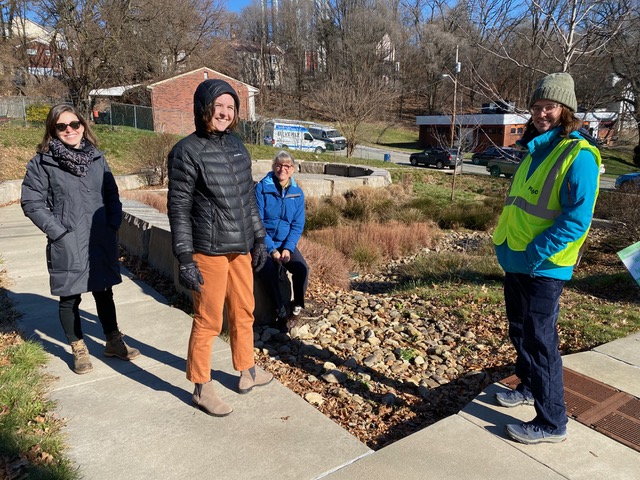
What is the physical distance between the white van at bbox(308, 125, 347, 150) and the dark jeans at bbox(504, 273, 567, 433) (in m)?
32.6

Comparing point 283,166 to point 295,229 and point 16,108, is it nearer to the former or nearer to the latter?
point 295,229

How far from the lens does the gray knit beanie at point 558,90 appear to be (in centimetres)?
265

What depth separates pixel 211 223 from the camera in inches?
119

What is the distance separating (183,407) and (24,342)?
5.61 feet

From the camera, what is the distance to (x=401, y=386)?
3.70 m

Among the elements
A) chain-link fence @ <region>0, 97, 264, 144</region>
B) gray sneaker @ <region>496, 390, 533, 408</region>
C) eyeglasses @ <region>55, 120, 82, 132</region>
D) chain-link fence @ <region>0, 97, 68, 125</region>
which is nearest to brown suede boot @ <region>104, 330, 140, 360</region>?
eyeglasses @ <region>55, 120, 82, 132</region>

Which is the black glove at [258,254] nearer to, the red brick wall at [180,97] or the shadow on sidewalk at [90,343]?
the shadow on sidewalk at [90,343]

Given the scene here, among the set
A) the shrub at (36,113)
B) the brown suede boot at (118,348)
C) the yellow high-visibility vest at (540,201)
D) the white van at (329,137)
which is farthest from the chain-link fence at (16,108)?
the yellow high-visibility vest at (540,201)

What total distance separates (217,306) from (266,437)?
79 centimetres

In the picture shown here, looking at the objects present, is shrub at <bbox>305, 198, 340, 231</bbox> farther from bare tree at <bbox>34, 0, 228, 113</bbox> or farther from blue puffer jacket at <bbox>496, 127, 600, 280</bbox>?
bare tree at <bbox>34, 0, 228, 113</bbox>

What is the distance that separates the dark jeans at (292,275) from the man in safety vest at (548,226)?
2.12 metres

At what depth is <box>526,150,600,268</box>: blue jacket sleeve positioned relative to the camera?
8.27ft

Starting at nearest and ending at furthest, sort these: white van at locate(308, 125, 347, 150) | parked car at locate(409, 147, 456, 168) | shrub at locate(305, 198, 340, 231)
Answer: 1. shrub at locate(305, 198, 340, 231)
2. parked car at locate(409, 147, 456, 168)
3. white van at locate(308, 125, 347, 150)

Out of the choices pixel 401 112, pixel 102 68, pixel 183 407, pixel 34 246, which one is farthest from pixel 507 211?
pixel 401 112
